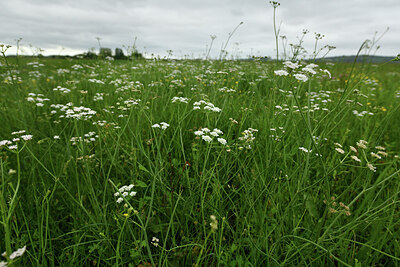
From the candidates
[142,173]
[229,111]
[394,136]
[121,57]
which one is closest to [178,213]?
[142,173]

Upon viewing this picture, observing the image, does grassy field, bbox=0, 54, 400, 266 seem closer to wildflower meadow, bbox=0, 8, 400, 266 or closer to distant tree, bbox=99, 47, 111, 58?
wildflower meadow, bbox=0, 8, 400, 266

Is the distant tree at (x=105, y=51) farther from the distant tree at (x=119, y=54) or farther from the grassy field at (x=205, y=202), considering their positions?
the grassy field at (x=205, y=202)

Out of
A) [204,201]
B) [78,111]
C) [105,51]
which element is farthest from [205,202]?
[105,51]

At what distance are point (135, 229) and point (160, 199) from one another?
278 millimetres

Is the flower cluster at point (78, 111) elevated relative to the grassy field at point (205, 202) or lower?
elevated

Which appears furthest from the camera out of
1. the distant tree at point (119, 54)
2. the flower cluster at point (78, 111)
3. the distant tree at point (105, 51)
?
the distant tree at point (105, 51)

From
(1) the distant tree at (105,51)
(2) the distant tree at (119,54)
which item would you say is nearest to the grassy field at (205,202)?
(2) the distant tree at (119,54)

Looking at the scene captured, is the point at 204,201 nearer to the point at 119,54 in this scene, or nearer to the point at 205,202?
the point at 205,202

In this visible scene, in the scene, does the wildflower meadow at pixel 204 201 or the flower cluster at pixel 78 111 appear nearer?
the wildflower meadow at pixel 204 201

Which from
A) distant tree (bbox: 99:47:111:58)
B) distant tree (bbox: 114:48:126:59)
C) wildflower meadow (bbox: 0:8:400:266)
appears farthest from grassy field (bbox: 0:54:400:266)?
distant tree (bbox: 99:47:111:58)

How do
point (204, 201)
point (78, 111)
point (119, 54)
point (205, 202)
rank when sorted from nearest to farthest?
point (205, 202)
point (204, 201)
point (78, 111)
point (119, 54)

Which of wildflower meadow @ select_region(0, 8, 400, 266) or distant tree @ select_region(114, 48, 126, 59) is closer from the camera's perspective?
wildflower meadow @ select_region(0, 8, 400, 266)

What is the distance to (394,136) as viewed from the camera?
3.45 metres

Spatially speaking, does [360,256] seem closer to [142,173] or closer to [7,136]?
[142,173]
